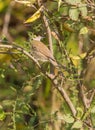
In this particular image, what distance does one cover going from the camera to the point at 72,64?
1.31m

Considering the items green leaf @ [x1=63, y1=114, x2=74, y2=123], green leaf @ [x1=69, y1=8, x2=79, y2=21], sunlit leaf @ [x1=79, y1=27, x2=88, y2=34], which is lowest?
green leaf @ [x1=63, y1=114, x2=74, y2=123]

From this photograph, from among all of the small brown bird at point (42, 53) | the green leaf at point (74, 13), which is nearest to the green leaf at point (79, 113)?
the small brown bird at point (42, 53)

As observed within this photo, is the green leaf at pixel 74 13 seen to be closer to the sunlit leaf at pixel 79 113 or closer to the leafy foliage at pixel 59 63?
the leafy foliage at pixel 59 63

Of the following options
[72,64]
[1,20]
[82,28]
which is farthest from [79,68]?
[1,20]

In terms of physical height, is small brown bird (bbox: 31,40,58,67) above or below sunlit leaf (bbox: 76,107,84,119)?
above

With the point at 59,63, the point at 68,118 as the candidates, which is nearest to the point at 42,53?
Answer: the point at 59,63

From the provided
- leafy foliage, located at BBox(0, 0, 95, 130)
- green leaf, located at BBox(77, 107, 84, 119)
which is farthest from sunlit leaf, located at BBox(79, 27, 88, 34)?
green leaf, located at BBox(77, 107, 84, 119)

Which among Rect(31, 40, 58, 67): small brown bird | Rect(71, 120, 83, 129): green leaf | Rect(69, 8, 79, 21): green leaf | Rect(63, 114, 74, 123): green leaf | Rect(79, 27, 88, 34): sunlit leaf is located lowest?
Rect(71, 120, 83, 129): green leaf

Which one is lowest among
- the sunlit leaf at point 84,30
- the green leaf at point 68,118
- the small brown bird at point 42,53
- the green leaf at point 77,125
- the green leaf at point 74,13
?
the green leaf at point 77,125

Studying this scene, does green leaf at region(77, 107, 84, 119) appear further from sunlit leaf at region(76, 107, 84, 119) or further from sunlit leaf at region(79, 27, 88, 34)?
sunlit leaf at region(79, 27, 88, 34)

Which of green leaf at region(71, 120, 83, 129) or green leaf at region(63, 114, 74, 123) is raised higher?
green leaf at region(63, 114, 74, 123)

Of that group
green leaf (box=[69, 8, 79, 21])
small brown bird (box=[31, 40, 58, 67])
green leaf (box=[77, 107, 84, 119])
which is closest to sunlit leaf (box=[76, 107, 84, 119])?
green leaf (box=[77, 107, 84, 119])

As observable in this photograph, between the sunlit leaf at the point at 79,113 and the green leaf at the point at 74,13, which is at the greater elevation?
the green leaf at the point at 74,13

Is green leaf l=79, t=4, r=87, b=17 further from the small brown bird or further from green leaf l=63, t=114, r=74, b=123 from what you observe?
green leaf l=63, t=114, r=74, b=123
